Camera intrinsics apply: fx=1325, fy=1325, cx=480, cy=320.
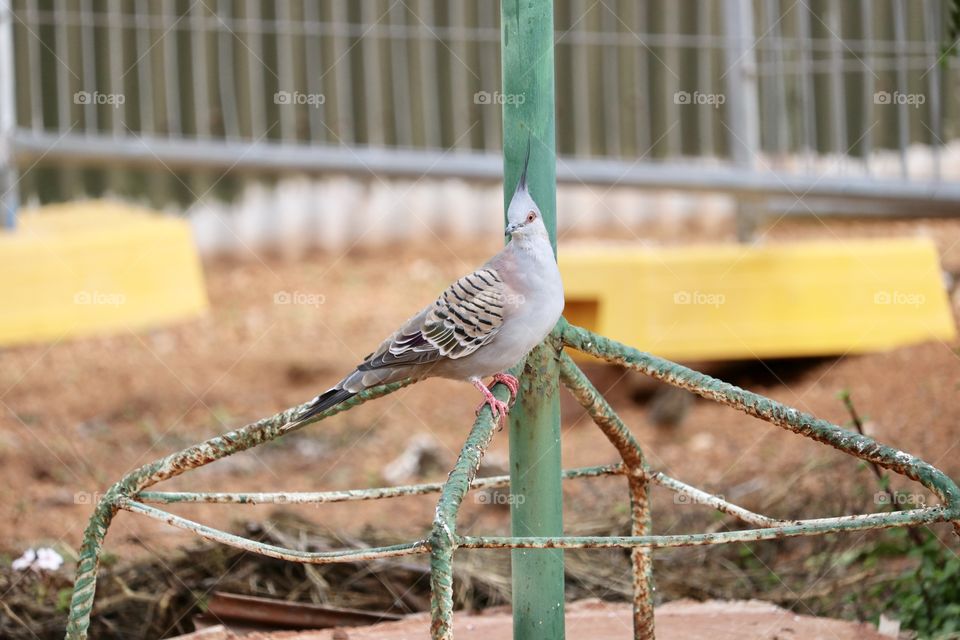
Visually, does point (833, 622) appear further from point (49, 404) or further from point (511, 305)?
point (49, 404)

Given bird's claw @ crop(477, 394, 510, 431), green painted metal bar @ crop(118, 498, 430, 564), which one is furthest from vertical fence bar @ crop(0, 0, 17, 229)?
bird's claw @ crop(477, 394, 510, 431)

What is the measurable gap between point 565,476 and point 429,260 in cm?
577

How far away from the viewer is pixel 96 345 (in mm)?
7387

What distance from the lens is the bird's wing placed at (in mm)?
3002

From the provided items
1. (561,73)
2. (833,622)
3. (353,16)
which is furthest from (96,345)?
(833,622)

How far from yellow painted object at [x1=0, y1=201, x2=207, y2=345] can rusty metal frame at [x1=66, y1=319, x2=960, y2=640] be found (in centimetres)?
445

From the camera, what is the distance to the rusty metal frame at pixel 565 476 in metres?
2.50

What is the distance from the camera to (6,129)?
7164 millimetres

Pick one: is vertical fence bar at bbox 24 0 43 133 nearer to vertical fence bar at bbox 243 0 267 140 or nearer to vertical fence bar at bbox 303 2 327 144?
vertical fence bar at bbox 243 0 267 140

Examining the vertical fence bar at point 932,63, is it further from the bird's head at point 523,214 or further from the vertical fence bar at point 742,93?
the bird's head at point 523,214

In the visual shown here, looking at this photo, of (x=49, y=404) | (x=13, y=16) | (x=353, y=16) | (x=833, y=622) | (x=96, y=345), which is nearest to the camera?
(x=833, y=622)

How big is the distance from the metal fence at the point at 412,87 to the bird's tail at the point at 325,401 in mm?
3923

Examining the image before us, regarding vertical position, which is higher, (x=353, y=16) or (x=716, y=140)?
(x=353, y=16)

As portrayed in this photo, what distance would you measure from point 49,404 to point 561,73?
395cm
